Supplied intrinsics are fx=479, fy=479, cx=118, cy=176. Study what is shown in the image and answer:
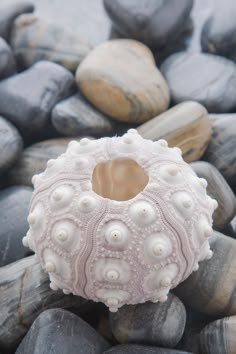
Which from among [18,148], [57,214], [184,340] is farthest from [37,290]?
[18,148]

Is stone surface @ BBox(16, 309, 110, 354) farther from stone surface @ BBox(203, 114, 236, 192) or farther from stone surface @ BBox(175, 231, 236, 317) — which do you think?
stone surface @ BBox(203, 114, 236, 192)

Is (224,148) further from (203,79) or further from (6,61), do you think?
(6,61)

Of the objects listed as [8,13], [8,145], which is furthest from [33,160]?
[8,13]

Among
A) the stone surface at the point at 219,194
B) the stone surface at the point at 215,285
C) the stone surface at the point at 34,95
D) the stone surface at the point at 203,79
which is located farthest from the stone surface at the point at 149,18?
the stone surface at the point at 215,285

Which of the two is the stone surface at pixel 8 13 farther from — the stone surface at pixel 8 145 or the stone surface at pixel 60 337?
the stone surface at pixel 60 337

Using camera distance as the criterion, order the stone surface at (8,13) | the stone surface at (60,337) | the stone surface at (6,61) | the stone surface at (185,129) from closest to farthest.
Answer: the stone surface at (60,337) < the stone surface at (185,129) < the stone surface at (6,61) < the stone surface at (8,13)
